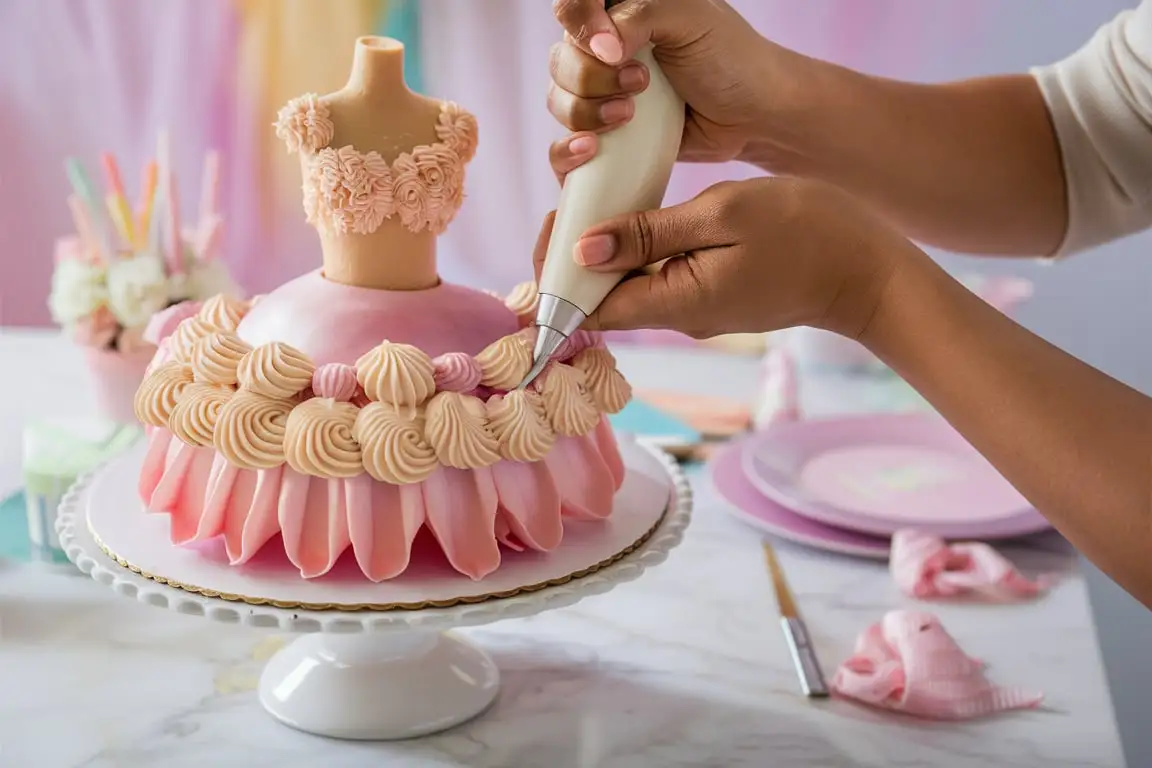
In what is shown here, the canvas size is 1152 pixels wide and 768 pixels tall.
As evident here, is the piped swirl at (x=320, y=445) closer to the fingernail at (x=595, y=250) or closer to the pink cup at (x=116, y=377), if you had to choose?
the fingernail at (x=595, y=250)

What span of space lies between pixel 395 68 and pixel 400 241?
5.6 inches

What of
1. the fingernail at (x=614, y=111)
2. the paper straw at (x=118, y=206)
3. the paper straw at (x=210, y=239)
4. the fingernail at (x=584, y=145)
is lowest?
the paper straw at (x=210, y=239)

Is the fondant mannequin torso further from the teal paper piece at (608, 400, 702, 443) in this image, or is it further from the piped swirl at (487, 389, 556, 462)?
the teal paper piece at (608, 400, 702, 443)

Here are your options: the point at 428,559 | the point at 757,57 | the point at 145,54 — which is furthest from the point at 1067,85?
the point at 145,54

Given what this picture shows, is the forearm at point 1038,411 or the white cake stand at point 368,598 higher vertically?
the forearm at point 1038,411

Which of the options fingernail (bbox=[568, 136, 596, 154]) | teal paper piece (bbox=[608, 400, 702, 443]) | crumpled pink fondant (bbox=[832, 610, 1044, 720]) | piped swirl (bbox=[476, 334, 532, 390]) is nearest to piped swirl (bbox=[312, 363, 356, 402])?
piped swirl (bbox=[476, 334, 532, 390])

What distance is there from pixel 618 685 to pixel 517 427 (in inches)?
11.9

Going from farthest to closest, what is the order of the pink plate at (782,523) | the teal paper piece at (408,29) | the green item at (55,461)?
the teal paper piece at (408,29), the pink plate at (782,523), the green item at (55,461)

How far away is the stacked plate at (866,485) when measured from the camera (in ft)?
4.70

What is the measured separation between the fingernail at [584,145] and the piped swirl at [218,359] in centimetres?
31

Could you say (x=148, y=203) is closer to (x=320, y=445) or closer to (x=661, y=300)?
(x=320, y=445)

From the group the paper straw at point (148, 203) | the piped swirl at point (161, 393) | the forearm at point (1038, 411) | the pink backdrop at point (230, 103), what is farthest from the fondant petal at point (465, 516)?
the pink backdrop at point (230, 103)

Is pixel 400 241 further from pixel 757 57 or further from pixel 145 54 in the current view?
pixel 145 54

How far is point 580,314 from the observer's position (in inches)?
38.7
